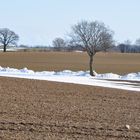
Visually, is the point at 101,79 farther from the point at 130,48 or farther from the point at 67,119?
the point at 130,48

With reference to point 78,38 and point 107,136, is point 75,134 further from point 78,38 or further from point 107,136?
point 78,38

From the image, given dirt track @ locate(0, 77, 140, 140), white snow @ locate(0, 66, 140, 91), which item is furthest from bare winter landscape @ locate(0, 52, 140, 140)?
white snow @ locate(0, 66, 140, 91)

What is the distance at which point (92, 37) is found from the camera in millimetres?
54312

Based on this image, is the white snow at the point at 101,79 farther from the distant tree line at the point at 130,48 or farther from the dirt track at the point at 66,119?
the distant tree line at the point at 130,48

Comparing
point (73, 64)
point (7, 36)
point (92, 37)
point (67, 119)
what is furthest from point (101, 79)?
point (7, 36)

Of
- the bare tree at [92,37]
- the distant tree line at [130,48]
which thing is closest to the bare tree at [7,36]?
the distant tree line at [130,48]

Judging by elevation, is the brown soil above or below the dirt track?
below

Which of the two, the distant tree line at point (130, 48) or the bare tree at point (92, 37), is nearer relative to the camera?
the bare tree at point (92, 37)

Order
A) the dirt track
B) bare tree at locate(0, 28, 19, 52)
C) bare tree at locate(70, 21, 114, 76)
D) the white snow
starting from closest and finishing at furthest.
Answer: the dirt track → the white snow → bare tree at locate(70, 21, 114, 76) → bare tree at locate(0, 28, 19, 52)

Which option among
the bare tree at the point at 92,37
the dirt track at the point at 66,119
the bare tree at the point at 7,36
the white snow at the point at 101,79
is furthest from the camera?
the bare tree at the point at 7,36

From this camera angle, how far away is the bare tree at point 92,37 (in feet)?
176

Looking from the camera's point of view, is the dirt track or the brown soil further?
the brown soil

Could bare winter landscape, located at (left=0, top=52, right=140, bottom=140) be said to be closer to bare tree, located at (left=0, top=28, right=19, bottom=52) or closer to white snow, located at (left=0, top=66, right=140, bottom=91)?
white snow, located at (left=0, top=66, right=140, bottom=91)

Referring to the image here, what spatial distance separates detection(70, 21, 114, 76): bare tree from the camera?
53.6m
